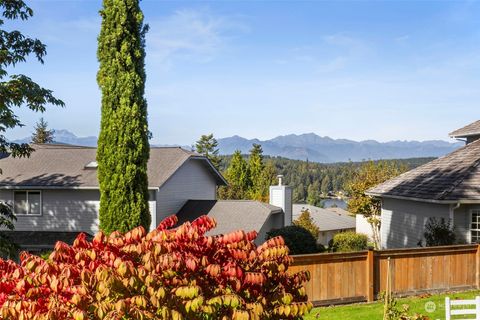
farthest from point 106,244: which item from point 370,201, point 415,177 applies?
point 370,201

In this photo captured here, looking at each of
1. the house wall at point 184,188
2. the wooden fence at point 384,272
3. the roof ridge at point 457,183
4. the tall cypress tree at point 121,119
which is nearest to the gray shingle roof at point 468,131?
the roof ridge at point 457,183

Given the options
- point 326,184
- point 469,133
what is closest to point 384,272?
point 469,133

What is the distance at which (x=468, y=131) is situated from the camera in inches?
992

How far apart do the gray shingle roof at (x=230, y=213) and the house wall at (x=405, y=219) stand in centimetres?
580

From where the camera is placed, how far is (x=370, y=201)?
121 ft

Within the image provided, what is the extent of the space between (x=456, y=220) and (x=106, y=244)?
16.7 m

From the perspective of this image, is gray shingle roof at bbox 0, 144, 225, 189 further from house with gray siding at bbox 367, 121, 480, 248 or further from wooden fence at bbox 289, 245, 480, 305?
wooden fence at bbox 289, 245, 480, 305

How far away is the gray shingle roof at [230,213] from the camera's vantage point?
24.1 meters

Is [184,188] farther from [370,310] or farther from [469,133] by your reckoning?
[370,310]

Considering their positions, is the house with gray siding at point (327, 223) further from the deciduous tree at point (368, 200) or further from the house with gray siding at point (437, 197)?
the house with gray siding at point (437, 197)

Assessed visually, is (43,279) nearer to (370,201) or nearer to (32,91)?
(32,91)

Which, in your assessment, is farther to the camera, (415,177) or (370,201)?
(370,201)

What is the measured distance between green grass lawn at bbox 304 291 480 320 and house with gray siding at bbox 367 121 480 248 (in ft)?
16.0

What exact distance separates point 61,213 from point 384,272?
54.0 ft
